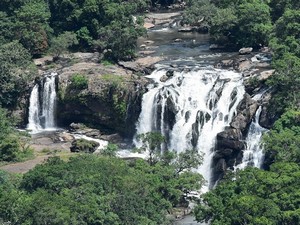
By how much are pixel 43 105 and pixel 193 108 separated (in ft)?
46.0

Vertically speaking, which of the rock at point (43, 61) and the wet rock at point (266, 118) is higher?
the rock at point (43, 61)

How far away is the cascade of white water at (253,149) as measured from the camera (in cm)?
7138

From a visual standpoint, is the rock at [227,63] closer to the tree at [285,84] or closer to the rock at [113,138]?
the tree at [285,84]

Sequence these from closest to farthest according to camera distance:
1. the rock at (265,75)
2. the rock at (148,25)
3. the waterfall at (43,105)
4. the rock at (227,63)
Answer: the rock at (265,75) < the waterfall at (43,105) < the rock at (227,63) < the rock at (148,25)

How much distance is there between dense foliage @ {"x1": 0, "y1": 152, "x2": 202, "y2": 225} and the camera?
188 ft

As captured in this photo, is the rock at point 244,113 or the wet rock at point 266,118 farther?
the rock at point 244,113

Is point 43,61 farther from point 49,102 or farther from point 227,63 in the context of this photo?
point 227,63

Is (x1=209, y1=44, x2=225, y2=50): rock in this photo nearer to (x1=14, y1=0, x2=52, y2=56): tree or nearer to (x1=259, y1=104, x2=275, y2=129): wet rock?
(x1=14, y1=0, x2=52, y2=56): tree

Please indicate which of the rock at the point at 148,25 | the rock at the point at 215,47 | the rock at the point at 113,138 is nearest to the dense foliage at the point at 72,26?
the rock at the point at 215,47

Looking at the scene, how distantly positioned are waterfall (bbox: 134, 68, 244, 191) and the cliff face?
3.88 ft

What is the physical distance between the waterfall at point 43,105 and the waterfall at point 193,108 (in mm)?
8617

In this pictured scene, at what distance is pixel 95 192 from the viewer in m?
60.2

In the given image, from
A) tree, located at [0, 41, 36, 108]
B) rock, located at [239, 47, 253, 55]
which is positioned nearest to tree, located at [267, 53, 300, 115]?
rock, located at [239, 47, 253, 55]

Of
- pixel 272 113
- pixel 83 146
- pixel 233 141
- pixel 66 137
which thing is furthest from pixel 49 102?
pixel 272 113
